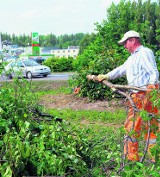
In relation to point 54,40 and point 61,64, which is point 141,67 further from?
point 54,40

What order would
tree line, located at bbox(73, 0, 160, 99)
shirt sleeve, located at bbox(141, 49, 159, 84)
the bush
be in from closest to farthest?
shirt sleeve, located at bbox(141, 49, 159, 84) < tree line, located at bbox(73, 0, 160, 99) < the bush

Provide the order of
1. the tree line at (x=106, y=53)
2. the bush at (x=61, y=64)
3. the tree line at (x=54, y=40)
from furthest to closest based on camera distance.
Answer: the tree line at (x=54, y=40) → the bush at (x=61, y=64) → the tree line at (x=106, y=53)

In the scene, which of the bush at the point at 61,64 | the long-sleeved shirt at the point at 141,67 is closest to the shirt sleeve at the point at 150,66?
the long-sleeved shirt at the point at 141,67

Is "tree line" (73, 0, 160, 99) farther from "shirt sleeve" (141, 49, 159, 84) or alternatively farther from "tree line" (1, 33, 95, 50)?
"tree line" (1, 33, 95, 50)

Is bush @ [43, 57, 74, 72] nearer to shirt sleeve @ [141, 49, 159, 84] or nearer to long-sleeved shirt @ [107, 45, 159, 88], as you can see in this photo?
long-sleeved shirt @ [107, 45, 159, 88]

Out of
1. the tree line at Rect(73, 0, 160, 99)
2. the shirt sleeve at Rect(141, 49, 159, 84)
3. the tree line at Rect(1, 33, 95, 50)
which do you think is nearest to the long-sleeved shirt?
the shirt sleeve at Rect(141, 49, 159, 84)

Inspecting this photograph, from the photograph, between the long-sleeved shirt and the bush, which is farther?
the bush

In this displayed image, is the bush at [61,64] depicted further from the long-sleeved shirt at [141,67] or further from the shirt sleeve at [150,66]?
the shirt sleeve at [150,66]

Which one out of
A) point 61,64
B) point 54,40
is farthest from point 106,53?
point 54,40

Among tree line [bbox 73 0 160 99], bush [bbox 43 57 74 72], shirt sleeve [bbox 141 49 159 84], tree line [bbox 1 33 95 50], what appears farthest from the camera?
tree line [bbox 1 33 95 50]

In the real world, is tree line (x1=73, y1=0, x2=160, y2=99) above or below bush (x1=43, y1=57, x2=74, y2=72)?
above

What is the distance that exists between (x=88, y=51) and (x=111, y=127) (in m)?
4.50

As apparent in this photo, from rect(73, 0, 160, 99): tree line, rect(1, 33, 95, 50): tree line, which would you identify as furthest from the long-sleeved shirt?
rect(1, 33, 95, 50): tree line

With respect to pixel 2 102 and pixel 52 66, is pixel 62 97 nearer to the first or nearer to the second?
pixel 2 102
